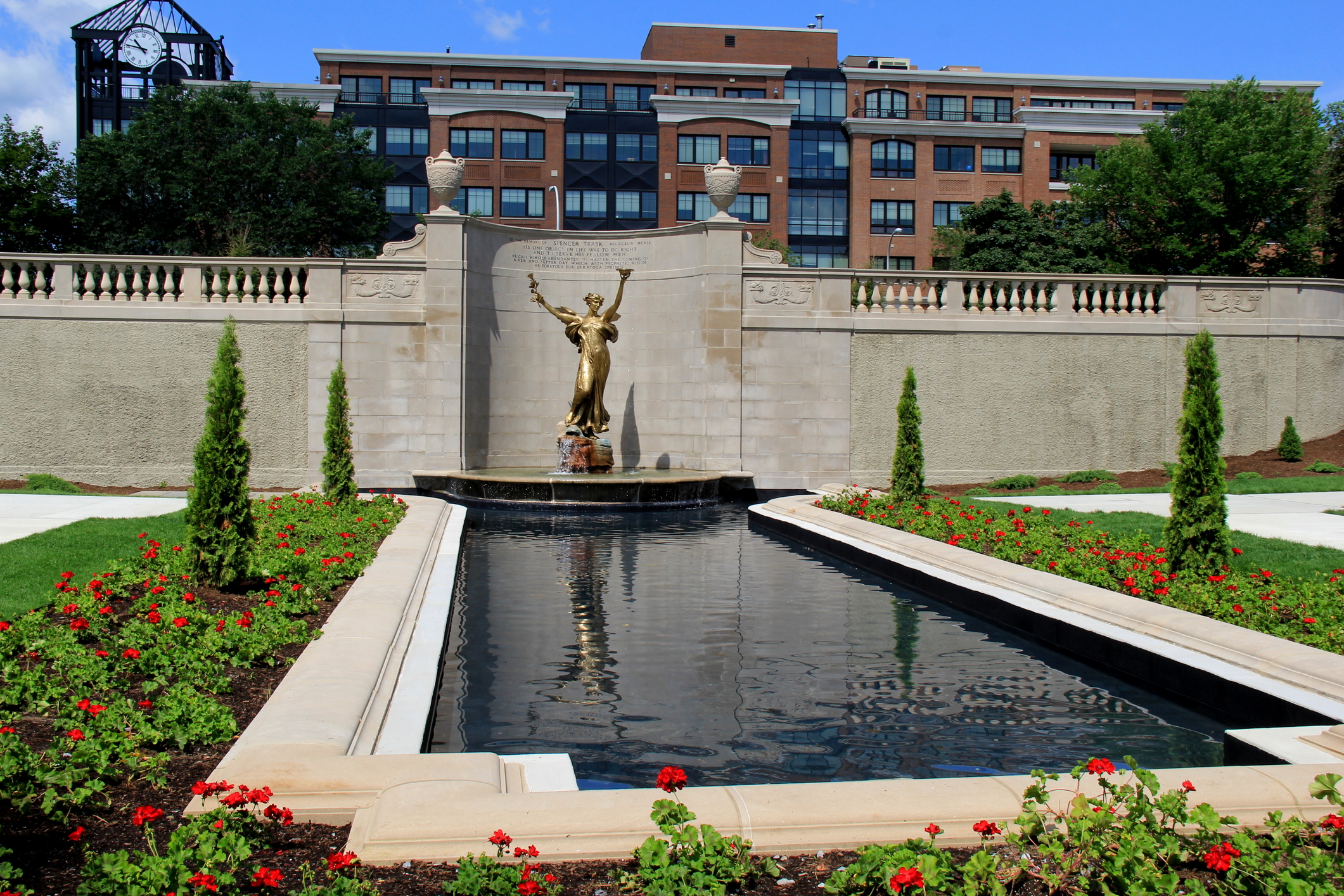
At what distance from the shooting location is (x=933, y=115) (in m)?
60.4

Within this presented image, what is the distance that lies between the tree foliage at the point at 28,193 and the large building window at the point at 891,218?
1596 inches

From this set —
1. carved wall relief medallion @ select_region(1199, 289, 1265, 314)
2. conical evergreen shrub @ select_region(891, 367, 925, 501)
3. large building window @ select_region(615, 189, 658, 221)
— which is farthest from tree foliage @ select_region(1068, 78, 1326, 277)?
large building window @ select_region(615, 189, 658, 221)

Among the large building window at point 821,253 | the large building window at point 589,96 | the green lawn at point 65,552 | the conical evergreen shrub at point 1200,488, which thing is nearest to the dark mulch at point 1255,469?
the conical evergreen shrub at point 1200,488

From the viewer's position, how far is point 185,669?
5.67 m

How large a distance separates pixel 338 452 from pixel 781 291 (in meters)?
10.7

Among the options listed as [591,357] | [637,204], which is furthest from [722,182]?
[637,204]

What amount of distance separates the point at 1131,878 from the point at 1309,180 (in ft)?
118

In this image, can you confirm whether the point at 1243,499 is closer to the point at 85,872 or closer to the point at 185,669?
the point at 185,669

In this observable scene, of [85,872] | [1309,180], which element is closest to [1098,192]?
[1309,180]

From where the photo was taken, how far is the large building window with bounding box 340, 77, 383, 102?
57.2 m

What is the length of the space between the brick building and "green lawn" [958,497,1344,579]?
4408 cm

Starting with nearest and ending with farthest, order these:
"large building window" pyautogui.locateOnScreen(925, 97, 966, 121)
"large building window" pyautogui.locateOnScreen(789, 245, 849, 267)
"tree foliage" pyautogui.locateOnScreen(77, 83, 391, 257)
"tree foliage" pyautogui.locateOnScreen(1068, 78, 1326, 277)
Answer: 1. "tree foliage" pyautogui.locateOnScreen(1068, 78, 1326, 277)
2. "tree foliage" pyautogui.locateOnScreen(77, 83, 391, 257)
3. "large building window" pyautogui.locateOnScreen(789, 245, 849, 267)
4. "large building window" pyautogui.locateOnScreen(925, 97, 966, 121)

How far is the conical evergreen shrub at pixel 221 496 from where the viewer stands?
8.03m

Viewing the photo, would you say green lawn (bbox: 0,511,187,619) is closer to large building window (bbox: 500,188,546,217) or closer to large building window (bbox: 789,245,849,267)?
large building window (bbox: 500,188,546,217)
